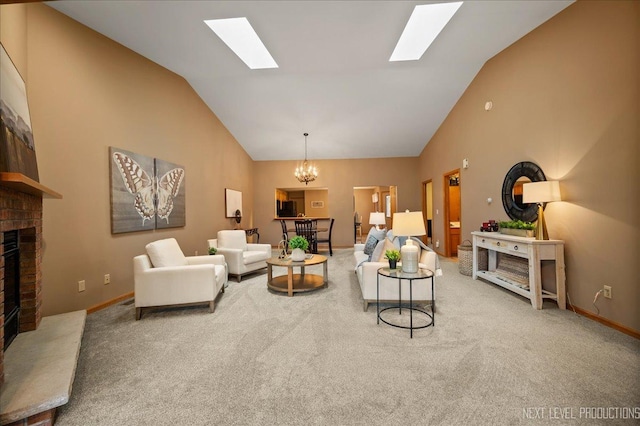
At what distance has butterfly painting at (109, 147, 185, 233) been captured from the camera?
137 inches

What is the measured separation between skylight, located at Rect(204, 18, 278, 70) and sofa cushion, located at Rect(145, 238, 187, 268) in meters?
2.68

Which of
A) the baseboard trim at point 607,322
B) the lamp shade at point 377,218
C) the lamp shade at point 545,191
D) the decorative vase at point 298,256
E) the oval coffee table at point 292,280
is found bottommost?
the baseboard trim at point 607,322

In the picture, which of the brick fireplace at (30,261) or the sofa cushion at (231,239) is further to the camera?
the sofa cushion at (231,239)

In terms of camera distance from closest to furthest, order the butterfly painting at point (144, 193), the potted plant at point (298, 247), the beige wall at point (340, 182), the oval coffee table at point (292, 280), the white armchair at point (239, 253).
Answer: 1. the butterfly painting at point (144, 193)
2. the oval coffee table at point (292, 280)
3. the potted plant at point (298, 247)
4. the white armchair at point (239, 253)
5. the beige wall at point (340, 182)

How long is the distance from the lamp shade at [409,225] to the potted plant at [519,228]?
1.65m

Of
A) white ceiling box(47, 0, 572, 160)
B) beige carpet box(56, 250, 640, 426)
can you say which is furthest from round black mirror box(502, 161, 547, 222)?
white ceiling box(47, 0, 572, 160)

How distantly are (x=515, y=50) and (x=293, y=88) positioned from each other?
134 inches

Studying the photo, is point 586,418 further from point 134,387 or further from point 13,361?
point 13,361

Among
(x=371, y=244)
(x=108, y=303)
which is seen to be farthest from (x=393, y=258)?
(x=108, y=303)

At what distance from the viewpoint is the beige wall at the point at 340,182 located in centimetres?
810

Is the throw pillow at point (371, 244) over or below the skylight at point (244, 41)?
below

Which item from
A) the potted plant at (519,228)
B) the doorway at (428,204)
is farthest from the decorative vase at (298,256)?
the doorway at (428,204)

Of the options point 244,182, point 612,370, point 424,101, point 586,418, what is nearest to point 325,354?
point 586,418

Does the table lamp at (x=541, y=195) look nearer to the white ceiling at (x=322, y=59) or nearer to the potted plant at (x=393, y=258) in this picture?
the potted plant at (x=393, y=258)
